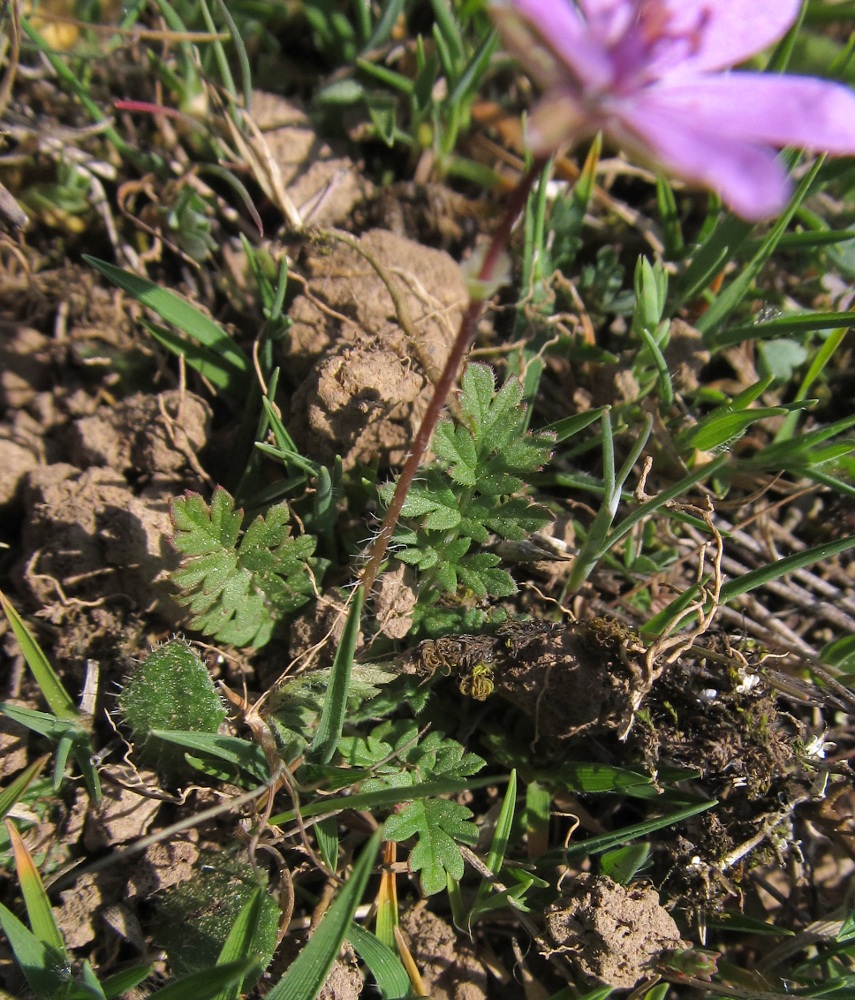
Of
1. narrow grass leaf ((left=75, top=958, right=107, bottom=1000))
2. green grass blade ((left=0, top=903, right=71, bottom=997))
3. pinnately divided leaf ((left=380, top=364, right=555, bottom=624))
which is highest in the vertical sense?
pinnately divided leaf ((left=380, top=364, right=555, bottom=624))

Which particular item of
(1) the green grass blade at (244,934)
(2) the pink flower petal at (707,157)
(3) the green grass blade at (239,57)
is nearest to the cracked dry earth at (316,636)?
(1) the green grass blade at (244,934)

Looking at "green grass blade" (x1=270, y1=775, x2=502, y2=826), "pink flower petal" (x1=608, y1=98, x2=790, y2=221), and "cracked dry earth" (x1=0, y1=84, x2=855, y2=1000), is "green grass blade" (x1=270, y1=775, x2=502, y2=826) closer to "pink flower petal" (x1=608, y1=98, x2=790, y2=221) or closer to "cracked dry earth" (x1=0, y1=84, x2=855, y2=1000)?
"cracked dry earth" (x1=0, y1=84, x2=855, y2=1000)

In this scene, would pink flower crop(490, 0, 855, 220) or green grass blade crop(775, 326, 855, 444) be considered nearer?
pink flower crop(490, 0, 855, 220)

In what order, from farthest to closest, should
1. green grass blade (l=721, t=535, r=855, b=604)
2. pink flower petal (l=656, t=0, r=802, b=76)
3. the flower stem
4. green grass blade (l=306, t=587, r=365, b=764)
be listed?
green grass blade (l=721, t=535, r=855, b=604) → green grass blade (l=306, t=587, r=365, b=764) → pink flower petal (l=656, t=0, r=802, b=76) → the flower stem

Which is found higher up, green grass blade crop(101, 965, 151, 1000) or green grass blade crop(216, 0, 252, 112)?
green grass blade crop(216, 0, 252, 112)

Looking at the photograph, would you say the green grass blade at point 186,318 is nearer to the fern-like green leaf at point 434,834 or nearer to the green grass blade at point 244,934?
the fern-like green leaf at point 434,834

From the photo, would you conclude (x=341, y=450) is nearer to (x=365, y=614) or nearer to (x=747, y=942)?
(x=365, y=614)

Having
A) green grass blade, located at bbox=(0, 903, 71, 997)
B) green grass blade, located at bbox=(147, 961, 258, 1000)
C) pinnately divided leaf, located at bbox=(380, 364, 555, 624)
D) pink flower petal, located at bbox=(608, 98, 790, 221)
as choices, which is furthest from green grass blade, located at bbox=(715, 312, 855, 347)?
green grass blade, located at bbox=(0, 903, 71, 997)

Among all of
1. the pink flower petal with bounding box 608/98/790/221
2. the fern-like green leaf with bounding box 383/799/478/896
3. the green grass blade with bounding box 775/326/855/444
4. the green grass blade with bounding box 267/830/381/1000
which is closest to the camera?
the pink flower petal with bounding box 608/98/790/221
